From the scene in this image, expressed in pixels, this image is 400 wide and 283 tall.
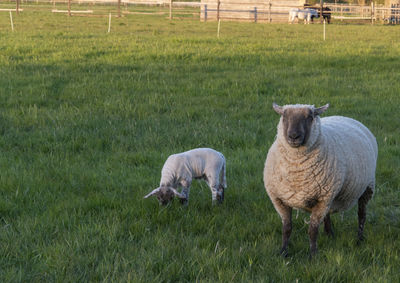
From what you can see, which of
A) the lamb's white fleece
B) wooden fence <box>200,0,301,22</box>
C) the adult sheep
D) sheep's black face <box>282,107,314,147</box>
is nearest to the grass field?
the lamb's white fleece

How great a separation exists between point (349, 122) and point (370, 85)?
7168mm

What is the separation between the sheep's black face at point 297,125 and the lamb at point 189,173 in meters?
1.52

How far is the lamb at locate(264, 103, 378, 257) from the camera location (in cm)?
368

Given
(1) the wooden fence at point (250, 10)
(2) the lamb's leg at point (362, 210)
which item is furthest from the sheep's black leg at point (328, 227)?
(1) the wooden fence at point (250, 10)

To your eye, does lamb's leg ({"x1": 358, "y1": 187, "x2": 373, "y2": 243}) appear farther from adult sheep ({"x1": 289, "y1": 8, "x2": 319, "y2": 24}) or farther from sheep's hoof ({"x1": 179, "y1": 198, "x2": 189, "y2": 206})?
adult sheep ({"x1": 289, "y1": 8, "x2": 319, "y2": 24})

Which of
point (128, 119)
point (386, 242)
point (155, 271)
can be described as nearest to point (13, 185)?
point (155, 271)

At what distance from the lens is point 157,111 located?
872 cm

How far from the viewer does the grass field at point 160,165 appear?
3744 mm

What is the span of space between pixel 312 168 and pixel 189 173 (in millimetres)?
1621

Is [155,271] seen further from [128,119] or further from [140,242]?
[128,119]

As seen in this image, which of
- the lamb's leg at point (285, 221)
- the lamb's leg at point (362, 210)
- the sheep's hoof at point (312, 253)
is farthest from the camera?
the lamb's leg at point (362, 210)

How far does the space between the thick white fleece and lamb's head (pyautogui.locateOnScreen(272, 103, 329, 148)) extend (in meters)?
0.09

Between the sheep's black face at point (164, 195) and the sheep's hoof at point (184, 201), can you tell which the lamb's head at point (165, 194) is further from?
the sheep's hoof at point (184, 201)


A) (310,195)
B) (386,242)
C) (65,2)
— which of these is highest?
(65,2)
